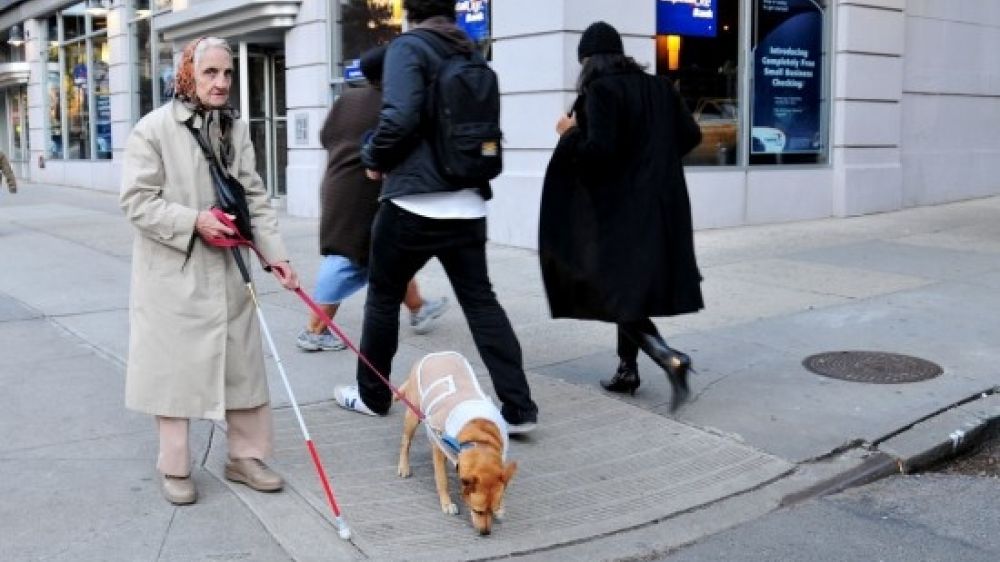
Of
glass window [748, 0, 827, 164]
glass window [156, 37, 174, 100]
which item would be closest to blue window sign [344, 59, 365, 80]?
glass window [748, 0, 827, 164]

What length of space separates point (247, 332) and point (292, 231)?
916cm

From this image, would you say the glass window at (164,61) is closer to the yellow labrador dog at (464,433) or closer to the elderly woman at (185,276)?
→ the elderly woman at (185,276)

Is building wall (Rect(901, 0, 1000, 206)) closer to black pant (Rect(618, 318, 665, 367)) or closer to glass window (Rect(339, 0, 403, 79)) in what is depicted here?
glass window (Rect(339, 0, 403, 79))

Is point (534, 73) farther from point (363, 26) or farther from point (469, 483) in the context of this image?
point (469, 483)

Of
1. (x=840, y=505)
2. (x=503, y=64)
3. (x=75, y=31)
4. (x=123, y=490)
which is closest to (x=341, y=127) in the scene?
(x=123, y=490)

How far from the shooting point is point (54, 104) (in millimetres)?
25156

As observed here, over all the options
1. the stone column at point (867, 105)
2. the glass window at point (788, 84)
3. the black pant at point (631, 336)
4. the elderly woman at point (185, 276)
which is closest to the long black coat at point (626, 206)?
the black pant at point (631, 336)

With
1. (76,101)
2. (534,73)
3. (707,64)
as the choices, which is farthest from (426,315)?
(76,101)

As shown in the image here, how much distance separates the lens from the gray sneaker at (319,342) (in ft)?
21.6

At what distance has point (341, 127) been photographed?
20.2ft

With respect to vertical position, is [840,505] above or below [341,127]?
below

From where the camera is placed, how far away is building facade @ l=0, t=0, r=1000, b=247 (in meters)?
10.8

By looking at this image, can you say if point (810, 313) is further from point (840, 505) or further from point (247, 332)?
point (247, 332)

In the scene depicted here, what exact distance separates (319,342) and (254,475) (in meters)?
2.34
